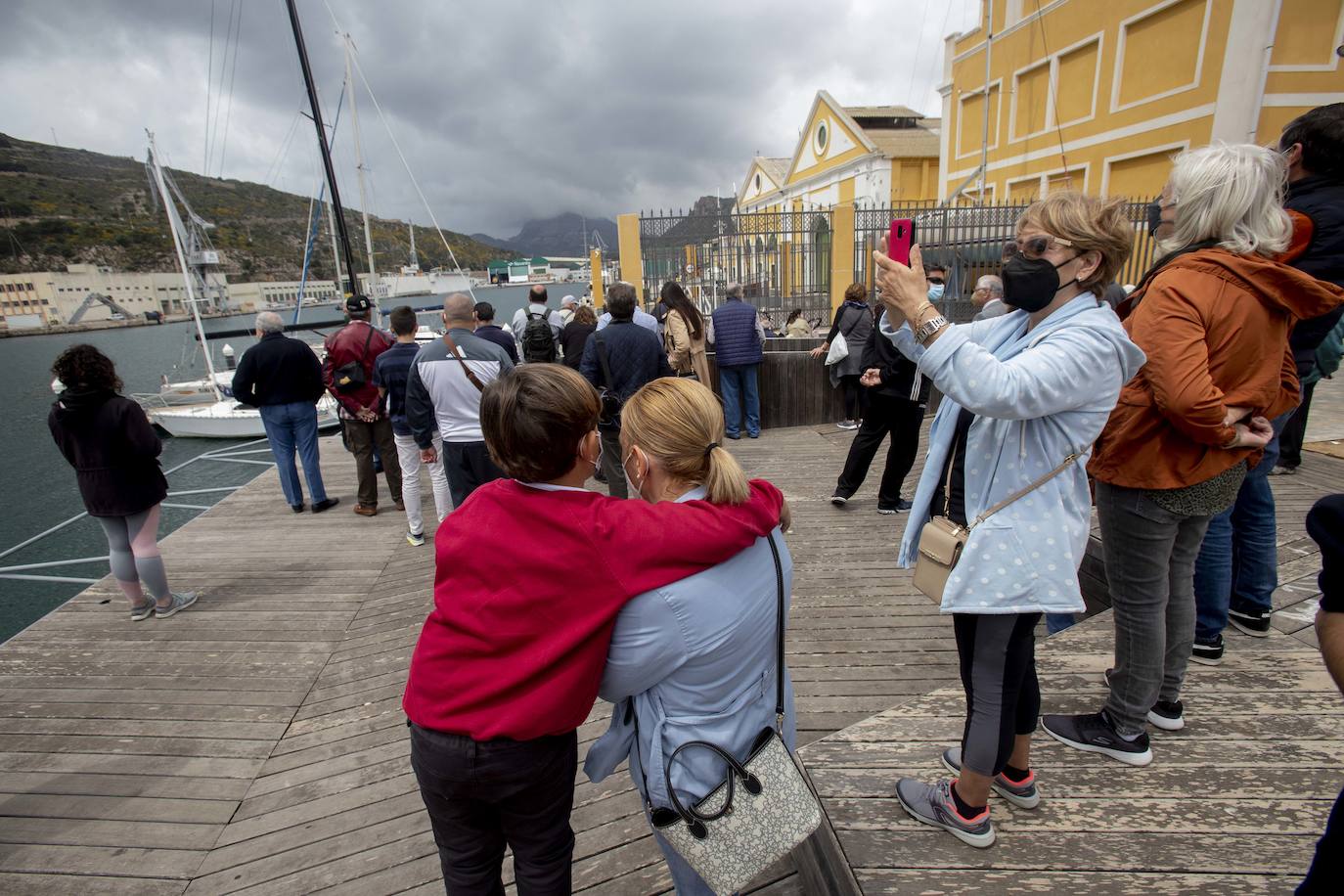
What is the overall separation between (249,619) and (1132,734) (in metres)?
4.95

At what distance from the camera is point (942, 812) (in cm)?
184

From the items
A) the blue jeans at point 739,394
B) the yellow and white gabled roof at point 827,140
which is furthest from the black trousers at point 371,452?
the yellow and white gabled roof at point 827,140

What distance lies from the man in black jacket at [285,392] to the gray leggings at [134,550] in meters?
1.96

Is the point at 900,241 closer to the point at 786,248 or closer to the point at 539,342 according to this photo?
the point at 539,342

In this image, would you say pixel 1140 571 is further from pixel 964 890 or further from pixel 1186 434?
pixel 964 890

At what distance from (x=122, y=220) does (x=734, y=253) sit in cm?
9164

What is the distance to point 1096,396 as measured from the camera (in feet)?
4.77

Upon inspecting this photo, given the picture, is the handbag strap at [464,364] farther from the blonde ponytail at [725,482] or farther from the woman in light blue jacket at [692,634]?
the blonde ponytail at [725,482]

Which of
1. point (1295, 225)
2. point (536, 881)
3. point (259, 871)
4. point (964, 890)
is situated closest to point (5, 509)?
point (259, 871)

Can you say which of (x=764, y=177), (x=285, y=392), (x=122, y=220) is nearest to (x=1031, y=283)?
(x=285, y=392)

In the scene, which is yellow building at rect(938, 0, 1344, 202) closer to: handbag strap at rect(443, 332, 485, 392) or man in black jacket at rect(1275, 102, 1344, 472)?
man in black jacket at rect(1275, 102, 1344, 472)

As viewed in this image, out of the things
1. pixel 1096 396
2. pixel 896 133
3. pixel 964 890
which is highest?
pixel 896 133

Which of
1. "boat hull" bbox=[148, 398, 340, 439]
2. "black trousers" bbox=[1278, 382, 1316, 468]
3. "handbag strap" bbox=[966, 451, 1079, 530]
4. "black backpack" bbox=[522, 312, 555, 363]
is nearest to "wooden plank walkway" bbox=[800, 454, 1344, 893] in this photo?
"handbag strap" bbox=[966, 451, 1079, 530]

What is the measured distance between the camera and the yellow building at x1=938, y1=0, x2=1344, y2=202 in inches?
432
